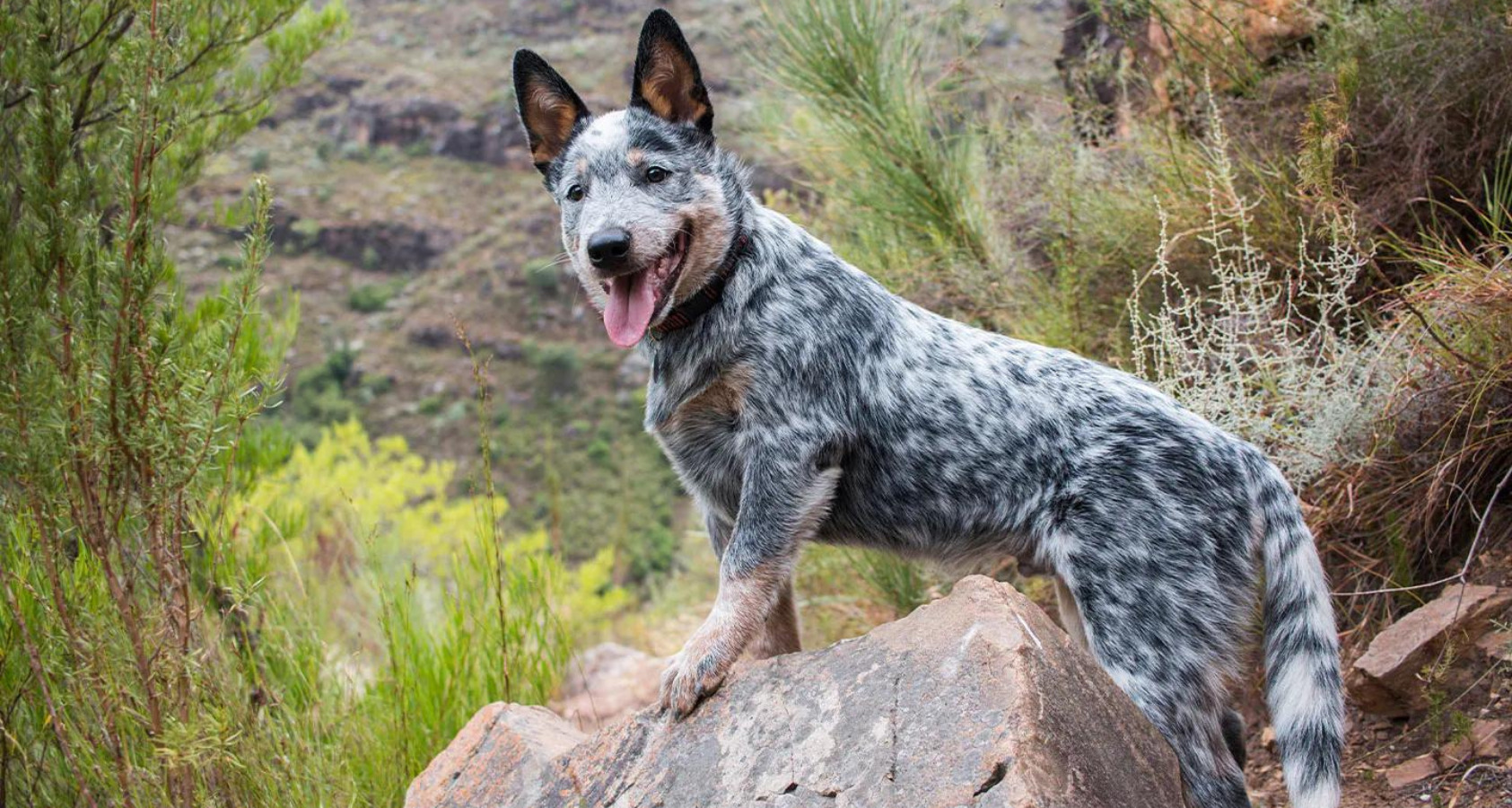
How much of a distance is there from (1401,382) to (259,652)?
4.04 meters

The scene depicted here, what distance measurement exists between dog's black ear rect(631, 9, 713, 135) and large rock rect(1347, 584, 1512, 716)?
2.64 meters

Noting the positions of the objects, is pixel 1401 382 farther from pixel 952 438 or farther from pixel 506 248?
pixel 506 248

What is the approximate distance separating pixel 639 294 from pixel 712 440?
1.56 ft

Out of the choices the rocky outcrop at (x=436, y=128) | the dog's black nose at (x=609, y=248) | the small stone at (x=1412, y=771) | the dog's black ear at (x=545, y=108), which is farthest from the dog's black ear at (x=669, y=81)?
the rocky outcrop at (x=436, y=128)

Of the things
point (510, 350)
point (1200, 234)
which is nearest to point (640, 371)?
point (510, 350)

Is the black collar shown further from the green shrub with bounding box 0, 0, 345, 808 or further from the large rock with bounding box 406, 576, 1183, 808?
the green shrub with bounding box 0, 0, 345, 808

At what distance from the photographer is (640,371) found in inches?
1335

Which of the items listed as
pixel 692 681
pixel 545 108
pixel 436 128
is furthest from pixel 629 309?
pixel 436 128

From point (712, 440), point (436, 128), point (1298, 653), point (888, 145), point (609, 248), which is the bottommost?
point (1298, 653)

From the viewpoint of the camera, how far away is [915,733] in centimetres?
254

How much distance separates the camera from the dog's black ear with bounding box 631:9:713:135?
3.45 meters

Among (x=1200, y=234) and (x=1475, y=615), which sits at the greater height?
(x=1200, y=234)

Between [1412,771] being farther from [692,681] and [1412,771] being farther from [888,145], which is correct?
[888,145]

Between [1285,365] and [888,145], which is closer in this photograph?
[1285,365]
